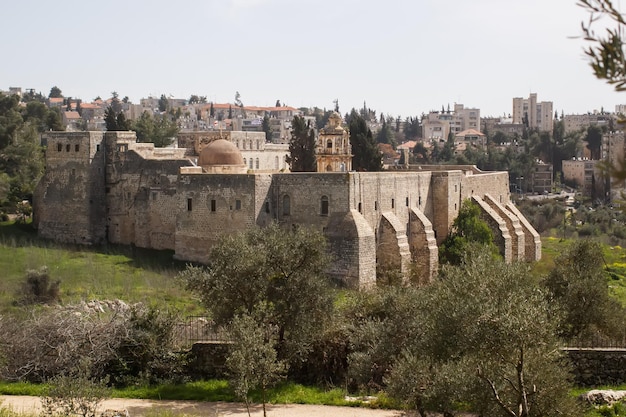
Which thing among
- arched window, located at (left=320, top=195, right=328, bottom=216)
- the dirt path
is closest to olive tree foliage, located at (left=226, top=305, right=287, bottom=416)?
the dirt path

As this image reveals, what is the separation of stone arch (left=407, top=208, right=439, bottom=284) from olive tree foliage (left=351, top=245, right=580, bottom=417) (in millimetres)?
16220

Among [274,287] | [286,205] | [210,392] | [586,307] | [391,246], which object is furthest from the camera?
[286,205]

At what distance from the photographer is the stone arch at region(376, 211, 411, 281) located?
31.2 m

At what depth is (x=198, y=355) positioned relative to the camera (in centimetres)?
2078

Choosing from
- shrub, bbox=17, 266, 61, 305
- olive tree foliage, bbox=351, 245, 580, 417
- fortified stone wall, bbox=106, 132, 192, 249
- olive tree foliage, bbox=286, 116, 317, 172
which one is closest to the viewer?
olive tree foliage, bbox=351, 245, 580, 417

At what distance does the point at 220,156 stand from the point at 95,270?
6.63m

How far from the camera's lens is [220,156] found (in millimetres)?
34688

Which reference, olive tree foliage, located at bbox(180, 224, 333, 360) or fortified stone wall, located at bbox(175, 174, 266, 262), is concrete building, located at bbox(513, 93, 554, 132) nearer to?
fortified stone wall, located at bbox(175, 174, 266, 262)

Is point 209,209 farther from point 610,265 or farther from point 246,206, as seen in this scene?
point 610,265

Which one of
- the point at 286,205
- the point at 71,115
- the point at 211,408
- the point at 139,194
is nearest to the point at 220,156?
the point at 139,194

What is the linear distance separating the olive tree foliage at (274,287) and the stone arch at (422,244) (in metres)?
12.2

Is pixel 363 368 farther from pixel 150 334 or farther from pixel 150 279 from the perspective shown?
pixel 150 279

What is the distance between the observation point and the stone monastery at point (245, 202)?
100 ft

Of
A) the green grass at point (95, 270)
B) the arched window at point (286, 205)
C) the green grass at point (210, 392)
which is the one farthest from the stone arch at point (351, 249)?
the green grass at point (210, 392)
